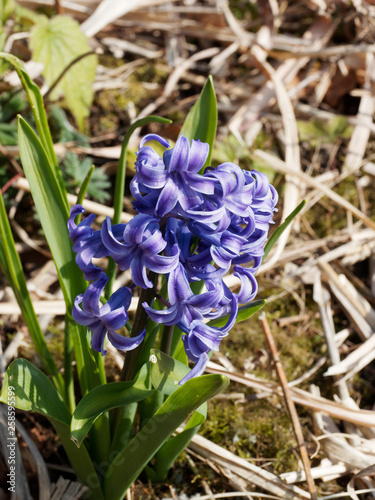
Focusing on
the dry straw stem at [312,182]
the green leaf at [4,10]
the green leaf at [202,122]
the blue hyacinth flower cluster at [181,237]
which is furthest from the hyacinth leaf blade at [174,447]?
the green leaf at [4,10]

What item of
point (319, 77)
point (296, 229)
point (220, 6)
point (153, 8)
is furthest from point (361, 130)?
point (153, 8)

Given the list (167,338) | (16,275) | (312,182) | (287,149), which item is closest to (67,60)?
(287,149)

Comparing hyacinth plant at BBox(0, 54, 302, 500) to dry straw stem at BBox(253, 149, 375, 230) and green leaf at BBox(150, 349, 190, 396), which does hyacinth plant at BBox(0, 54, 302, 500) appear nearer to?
green leaf at BBox(150, 349, 190, 396)

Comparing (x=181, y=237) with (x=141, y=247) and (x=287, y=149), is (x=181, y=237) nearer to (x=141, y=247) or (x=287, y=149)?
(x=141, y=247)

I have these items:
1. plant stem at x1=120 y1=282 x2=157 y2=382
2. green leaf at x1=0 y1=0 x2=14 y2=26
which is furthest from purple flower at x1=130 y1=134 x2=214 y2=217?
green leaf at x1=0 y1=0 x2=14 y2=26

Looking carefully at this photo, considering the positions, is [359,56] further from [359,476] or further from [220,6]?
[359,476]
